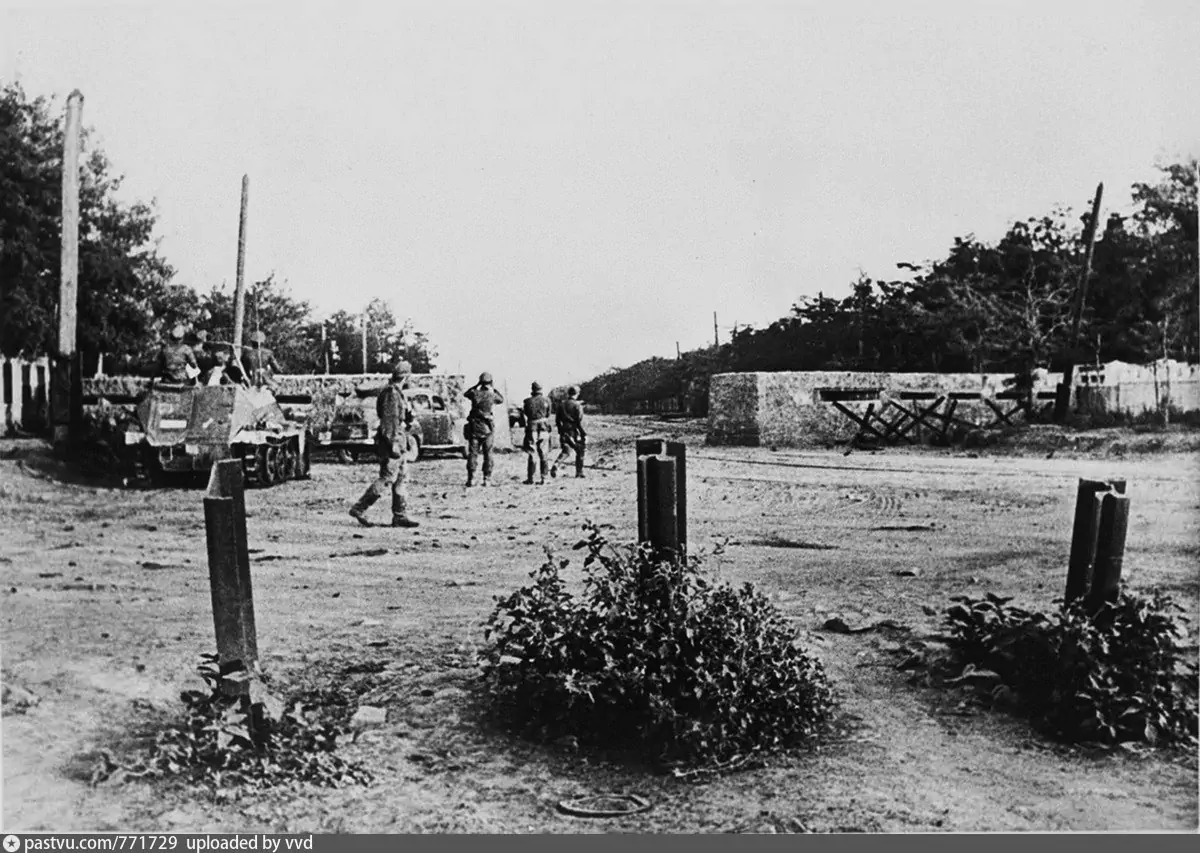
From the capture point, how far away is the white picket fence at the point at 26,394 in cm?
393

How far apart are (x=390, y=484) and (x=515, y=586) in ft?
2.35

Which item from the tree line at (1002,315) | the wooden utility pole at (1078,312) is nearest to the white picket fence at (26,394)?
the tree line at (1002,315)

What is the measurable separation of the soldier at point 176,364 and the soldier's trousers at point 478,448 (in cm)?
117

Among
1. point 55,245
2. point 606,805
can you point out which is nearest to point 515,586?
point 606,805

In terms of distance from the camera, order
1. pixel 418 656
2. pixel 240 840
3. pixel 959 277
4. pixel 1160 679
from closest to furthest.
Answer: pixel 240 840 < pixel 1160 679 < pixel 418 656 < pixel 959 277

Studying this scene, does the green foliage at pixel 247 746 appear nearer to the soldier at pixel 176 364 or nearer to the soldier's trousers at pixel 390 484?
the soldier's trousers at pixel 390 484

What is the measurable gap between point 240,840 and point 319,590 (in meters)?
0.97

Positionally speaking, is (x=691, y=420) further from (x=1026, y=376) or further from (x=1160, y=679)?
(x=1160, y=679)

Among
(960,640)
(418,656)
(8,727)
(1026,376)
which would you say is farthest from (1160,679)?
(8,727)

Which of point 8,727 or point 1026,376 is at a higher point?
point 1026,376

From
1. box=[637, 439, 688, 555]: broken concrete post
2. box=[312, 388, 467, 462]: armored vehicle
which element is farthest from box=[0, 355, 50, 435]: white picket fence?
box=[637, 439, 688, 555]: broken concrete post

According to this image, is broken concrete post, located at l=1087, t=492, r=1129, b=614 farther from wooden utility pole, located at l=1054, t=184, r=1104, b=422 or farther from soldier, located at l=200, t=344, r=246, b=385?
soldier, located at l=200, t=344, r=246, b=385

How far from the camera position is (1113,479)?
3.78 metres

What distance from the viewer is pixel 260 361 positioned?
159 inches
